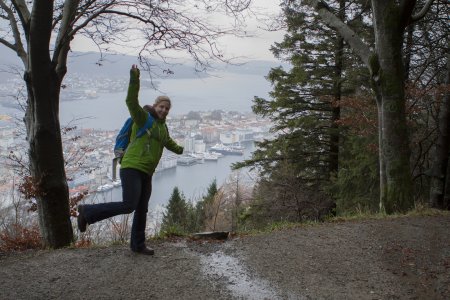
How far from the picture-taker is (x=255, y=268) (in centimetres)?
424

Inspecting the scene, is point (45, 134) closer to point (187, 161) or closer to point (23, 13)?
point (23, 13)

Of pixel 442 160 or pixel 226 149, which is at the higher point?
pixel 442 160

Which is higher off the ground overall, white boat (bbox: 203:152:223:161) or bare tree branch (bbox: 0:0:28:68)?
bare tree branch (bbox: 0:0:28:68)

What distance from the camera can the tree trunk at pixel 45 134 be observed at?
524 centimetres

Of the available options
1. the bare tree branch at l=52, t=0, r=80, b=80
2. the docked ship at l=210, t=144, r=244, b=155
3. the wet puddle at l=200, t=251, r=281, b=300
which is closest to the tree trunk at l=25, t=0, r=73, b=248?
the bare tree branch at l=52, t=0, r=80, b=80

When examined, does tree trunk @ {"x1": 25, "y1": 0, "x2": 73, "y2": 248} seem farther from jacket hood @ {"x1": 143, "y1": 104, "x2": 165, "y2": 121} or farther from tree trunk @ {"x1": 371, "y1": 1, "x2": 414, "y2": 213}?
tree trunk @ {"x1": 371, "y1": 1, "x2": 414, "y2": 213}

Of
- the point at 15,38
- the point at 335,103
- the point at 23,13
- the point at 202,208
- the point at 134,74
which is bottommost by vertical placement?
the point at 202,208

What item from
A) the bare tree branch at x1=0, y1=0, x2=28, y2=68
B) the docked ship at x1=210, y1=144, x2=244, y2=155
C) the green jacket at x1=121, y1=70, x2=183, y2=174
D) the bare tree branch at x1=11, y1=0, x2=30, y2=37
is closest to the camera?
the green jacket at x1=121, y1=70, x2=183, y2=174

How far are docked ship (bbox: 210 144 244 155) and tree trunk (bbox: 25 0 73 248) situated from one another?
3516cm

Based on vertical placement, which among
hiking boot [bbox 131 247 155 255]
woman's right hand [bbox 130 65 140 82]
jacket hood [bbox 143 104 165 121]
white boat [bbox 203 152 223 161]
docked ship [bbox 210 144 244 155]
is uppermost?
woman's right hand [bbox 130 65 140 82]

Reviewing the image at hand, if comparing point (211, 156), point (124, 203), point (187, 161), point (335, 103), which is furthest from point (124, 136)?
point (187, 161)

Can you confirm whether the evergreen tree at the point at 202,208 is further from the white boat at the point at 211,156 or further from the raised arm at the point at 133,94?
the raised arm at the point at 133,94

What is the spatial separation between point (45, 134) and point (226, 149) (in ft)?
132

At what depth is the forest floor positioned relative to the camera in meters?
3.63
